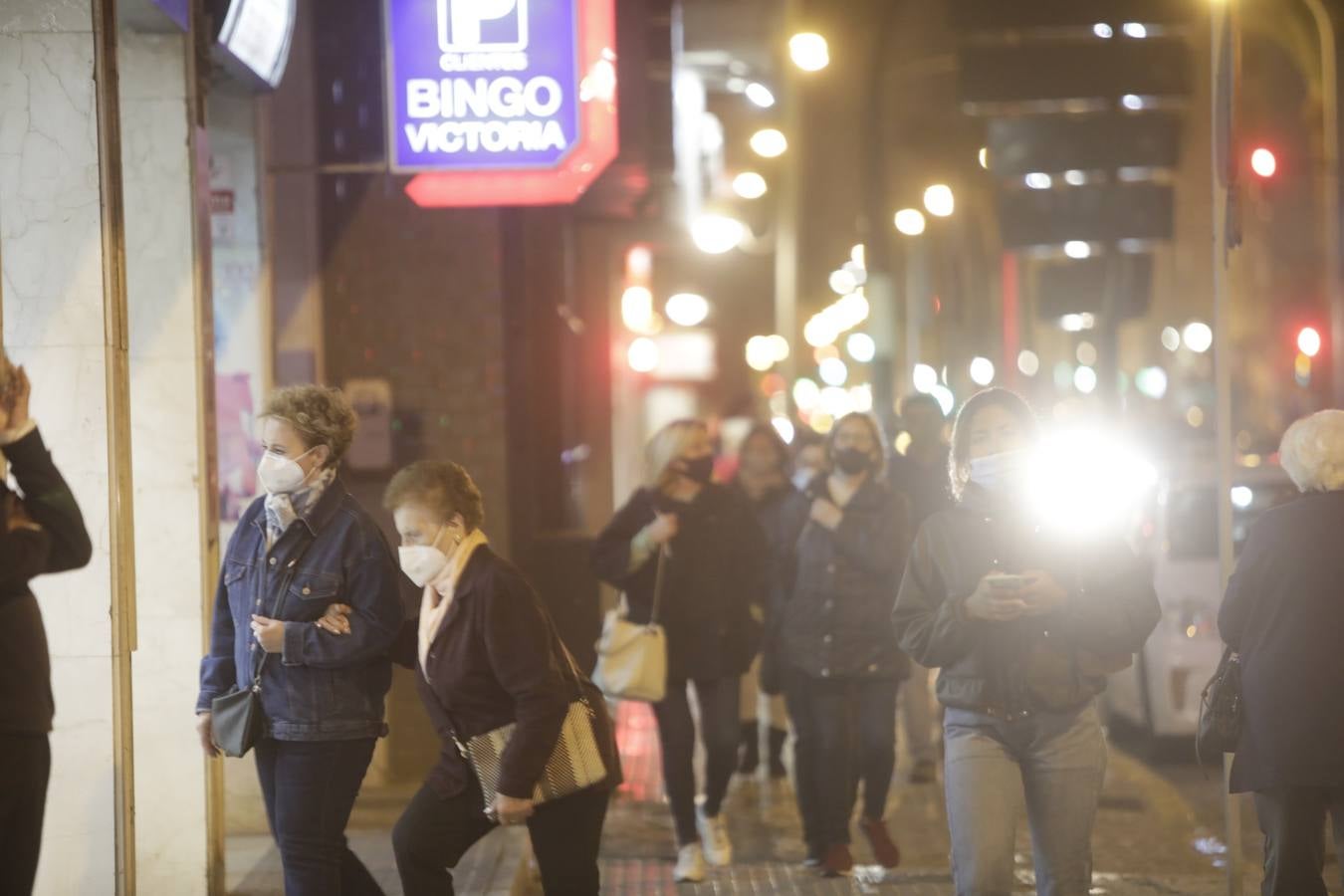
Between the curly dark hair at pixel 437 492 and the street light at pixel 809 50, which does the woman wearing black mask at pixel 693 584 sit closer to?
the curly dark hair at pixel 437 492

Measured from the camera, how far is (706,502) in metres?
8.58

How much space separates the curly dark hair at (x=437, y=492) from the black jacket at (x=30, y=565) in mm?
907

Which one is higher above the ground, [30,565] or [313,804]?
[30,565]

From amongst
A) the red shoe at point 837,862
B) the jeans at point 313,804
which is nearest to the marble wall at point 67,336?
the jeans at point 313,804

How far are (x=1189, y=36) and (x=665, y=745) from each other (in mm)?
10645

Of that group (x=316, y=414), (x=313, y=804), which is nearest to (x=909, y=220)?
(x=316, y=414)

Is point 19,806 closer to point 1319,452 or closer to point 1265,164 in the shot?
point 1319,452

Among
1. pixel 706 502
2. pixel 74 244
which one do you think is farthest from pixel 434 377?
pixel 74 244

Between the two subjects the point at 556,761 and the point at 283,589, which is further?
the point at 283,589

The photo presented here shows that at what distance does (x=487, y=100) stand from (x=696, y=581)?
2.41 meters

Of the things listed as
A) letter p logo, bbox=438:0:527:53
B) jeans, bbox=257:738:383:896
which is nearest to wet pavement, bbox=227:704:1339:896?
jeans, bbox=257:738:383:896

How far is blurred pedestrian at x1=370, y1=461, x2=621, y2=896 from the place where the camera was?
16.9 ft

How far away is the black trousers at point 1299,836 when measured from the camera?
5.62m

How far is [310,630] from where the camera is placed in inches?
215
